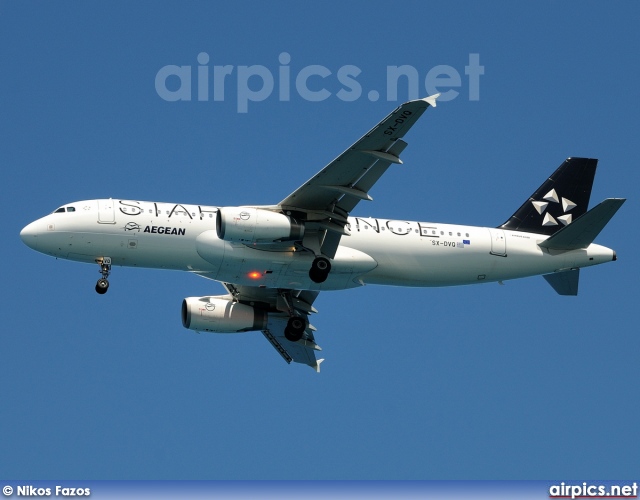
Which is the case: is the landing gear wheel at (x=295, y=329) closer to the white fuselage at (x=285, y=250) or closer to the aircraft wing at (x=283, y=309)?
the aircraft wing at (x=283, y=309)

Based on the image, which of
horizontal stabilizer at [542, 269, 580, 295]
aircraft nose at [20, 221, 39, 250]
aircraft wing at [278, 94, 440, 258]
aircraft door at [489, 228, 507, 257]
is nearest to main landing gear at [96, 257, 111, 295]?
aircraft nose at [20, 221, 39, 250]

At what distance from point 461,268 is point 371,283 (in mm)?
4531

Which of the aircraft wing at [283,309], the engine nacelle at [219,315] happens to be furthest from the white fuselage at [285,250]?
the engine nacelle at [219,315]

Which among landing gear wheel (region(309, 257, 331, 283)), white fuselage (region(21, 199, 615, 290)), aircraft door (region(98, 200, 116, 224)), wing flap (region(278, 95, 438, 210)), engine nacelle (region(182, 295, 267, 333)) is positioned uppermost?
wing flap (region(278, 95, 438, 210))

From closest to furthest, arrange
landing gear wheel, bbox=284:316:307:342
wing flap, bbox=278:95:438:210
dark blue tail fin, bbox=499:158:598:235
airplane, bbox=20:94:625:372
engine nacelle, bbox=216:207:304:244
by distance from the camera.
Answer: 1. wing flap, bbox=278:95:438:210
2. engine nacelle, bbox=216:207:304:244
3. airplane, bbox=20:94:625:372
4. landing gear wheel, bbox=284:316:307:342
5. dark blue tail fin, bbox=499:158:598:235

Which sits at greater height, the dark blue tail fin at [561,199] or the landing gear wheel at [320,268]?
the dark blue tail fin at [561,199]

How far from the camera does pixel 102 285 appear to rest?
5594cm

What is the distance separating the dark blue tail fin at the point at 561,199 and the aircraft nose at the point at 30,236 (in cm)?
2343

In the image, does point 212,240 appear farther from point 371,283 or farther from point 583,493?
point 583,493

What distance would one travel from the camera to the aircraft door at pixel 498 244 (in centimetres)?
5994

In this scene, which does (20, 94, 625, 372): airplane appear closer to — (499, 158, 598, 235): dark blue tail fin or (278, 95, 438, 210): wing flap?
(278, 95, 438, 210): wing flap

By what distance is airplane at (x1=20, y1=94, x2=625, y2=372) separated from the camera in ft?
178

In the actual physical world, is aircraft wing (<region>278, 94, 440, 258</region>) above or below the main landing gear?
above

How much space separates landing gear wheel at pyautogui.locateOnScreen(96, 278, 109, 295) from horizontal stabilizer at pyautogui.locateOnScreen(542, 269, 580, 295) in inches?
860
